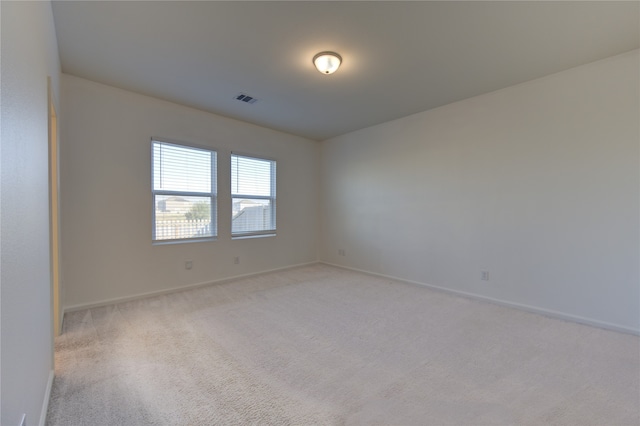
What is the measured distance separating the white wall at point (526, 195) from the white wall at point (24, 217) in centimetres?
410

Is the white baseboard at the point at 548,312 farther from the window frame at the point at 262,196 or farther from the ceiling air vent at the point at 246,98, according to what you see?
the ceiling air vent at the point at 246,98

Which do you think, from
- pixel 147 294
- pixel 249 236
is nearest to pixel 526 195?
pixel 249 236

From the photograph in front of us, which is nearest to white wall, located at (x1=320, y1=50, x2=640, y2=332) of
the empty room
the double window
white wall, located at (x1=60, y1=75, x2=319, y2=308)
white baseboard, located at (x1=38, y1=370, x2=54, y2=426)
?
the empty room

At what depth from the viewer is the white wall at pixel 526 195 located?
2.63 metres

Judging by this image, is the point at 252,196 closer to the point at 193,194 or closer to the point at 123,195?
the point at 193,194

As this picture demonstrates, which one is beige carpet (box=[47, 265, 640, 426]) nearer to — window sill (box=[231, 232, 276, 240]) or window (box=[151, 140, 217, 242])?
window (box=[151, 140, 217, 242])

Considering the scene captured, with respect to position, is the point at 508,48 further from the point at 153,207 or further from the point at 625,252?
the point at 153,207

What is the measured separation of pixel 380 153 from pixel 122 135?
12.5 ft

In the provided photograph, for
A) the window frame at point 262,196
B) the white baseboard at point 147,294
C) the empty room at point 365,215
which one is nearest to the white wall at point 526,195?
the empty room at point 365,215

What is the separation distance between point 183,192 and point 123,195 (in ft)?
2.34

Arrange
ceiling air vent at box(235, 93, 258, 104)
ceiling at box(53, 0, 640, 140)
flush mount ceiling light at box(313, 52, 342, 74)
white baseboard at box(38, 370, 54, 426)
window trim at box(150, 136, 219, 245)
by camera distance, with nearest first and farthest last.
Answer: white baseboard at box(38, 370, 54, 426), ceiling at box(53, 0, 640, 140), flush mount ceiling light at box(313, 52, 342, 74), ceiling air vent at box(235, 93, 258, 104), window trim at box(150, 136, 219, 245)

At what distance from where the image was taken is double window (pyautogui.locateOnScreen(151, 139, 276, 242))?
3.70m

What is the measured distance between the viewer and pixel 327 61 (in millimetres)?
2580

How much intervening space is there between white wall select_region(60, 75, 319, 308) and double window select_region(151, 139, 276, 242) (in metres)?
0.12
